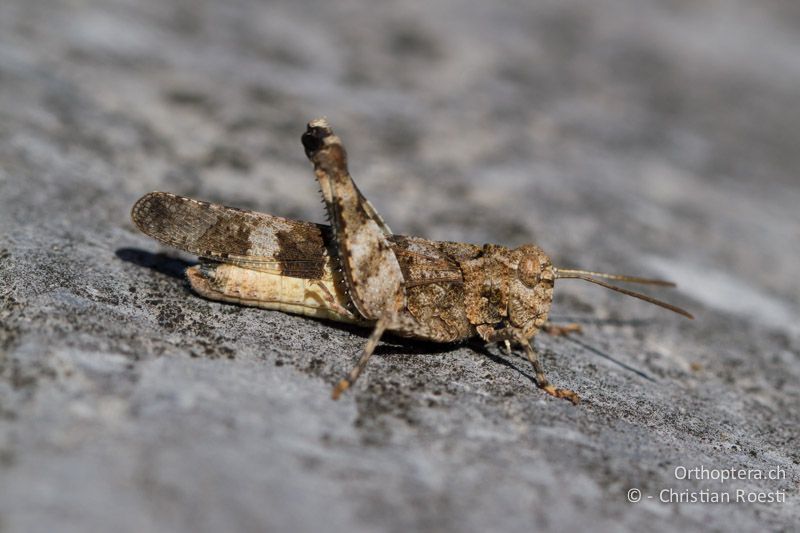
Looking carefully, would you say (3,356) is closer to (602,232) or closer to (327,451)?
(327,451)

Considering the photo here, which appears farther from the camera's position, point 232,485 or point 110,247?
point 110,247

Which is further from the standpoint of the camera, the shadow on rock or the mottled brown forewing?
the shadow on rock

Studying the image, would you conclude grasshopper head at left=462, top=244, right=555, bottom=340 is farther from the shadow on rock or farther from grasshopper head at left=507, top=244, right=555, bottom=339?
the shadow on rock

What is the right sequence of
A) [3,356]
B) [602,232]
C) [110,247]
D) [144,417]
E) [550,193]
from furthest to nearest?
[550,193]
[602,232]
[110,247]
[3,356]
[144,417]

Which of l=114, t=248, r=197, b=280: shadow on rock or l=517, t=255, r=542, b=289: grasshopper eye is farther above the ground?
l=517, t=255, r=542, b=289: grasshopper eye

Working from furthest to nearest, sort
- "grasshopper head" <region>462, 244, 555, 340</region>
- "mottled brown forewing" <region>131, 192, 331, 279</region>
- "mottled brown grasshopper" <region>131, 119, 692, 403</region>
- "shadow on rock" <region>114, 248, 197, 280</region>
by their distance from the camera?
"shadow on rock" <region>114, 248, 197, 280</region> < "grasshopper head" <region>462, 244, 555, 340</region> < "mottled brown forewing" <region>131, 192, 331, 279</region> < "mottled brown grasshopper" <region>131, 119, 692, 403</region>

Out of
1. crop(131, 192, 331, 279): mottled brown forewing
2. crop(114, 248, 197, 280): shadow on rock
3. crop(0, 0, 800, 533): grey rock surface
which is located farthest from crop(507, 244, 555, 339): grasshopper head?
crop(114, 248, 197, 280): shadow on rock

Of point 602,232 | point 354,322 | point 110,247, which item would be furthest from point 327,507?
point 602,232

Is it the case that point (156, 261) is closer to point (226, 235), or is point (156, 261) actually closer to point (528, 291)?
point (226, 235)
